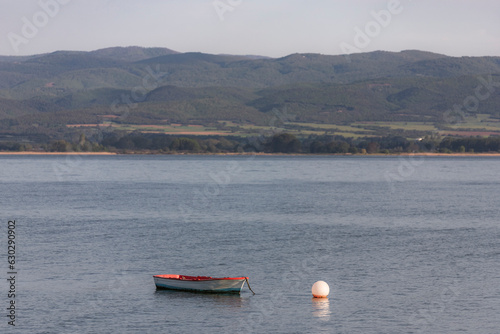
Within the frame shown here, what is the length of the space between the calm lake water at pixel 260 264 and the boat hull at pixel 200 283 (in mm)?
541

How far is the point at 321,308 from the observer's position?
36781mm

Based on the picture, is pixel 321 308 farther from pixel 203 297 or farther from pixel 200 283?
pixel 200 283

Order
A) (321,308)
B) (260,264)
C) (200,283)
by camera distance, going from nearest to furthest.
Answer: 1. (321,308)
2. (200,283)
3. (260,264)

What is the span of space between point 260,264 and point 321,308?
12309mm

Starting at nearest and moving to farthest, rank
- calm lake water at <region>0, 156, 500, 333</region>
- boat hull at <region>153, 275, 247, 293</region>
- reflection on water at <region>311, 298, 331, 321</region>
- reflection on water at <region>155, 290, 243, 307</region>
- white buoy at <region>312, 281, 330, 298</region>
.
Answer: calm lake water at <region>0, 156, 500, 333</region>
reflection on water at <region>311, 298, 331, 321</region>
reflection on water at <region>155, 290, 243, 307</region>
white buoy at <region>312, 281, 330, 298</region>
boat hull at <region>153, 275, 247, 293</region>

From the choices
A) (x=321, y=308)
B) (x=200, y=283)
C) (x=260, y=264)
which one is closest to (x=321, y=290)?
(x=321, y=308)

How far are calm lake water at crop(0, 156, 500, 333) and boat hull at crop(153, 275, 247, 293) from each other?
0.54 m

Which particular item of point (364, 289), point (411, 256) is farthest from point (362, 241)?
point (364, 289)

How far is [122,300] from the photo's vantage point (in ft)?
126

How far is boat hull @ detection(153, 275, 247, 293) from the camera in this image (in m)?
39.5

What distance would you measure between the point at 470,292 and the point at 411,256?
1191 centimetres

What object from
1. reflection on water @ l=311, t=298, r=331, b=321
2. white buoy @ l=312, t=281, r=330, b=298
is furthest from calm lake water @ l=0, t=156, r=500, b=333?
white buoy @ l=312, t=281, r=330, b=298

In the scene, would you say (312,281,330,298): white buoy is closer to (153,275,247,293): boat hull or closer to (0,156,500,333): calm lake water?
(0,156,500,333): calm lake water

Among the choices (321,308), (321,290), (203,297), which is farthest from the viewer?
(203,297)
